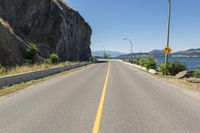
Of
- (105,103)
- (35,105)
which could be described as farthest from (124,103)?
(35,105)

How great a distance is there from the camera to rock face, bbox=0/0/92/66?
53125 mm

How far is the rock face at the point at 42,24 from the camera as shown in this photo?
53125mm

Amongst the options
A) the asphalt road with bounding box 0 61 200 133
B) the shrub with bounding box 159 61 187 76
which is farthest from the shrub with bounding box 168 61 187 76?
the asphalt road with bounding box 0 61 200 133

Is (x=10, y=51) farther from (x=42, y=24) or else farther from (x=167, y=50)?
(x=42, y=24)

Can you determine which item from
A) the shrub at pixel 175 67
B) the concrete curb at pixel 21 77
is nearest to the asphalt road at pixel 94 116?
the concrete curb at pixel 21 77

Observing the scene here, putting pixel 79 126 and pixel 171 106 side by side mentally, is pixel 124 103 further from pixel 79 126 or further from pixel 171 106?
pixel 79 126

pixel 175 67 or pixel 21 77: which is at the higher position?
pixel 21 77

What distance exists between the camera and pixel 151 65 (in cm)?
4191

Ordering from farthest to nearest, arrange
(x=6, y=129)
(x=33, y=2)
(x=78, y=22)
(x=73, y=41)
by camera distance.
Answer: (x=78, y=22) → (x=73, y=41) → (x=33, y=2) → (x=6, y=129)

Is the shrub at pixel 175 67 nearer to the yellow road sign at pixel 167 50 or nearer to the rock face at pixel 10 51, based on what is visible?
the yellow road sign at pixel 167 50

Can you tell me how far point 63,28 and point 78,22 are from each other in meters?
25.4

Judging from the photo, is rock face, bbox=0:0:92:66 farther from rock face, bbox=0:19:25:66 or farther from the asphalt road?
the asphalt road

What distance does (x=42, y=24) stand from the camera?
65.1 metres

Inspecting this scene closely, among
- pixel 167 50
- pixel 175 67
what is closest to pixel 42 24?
pixel 175 67
